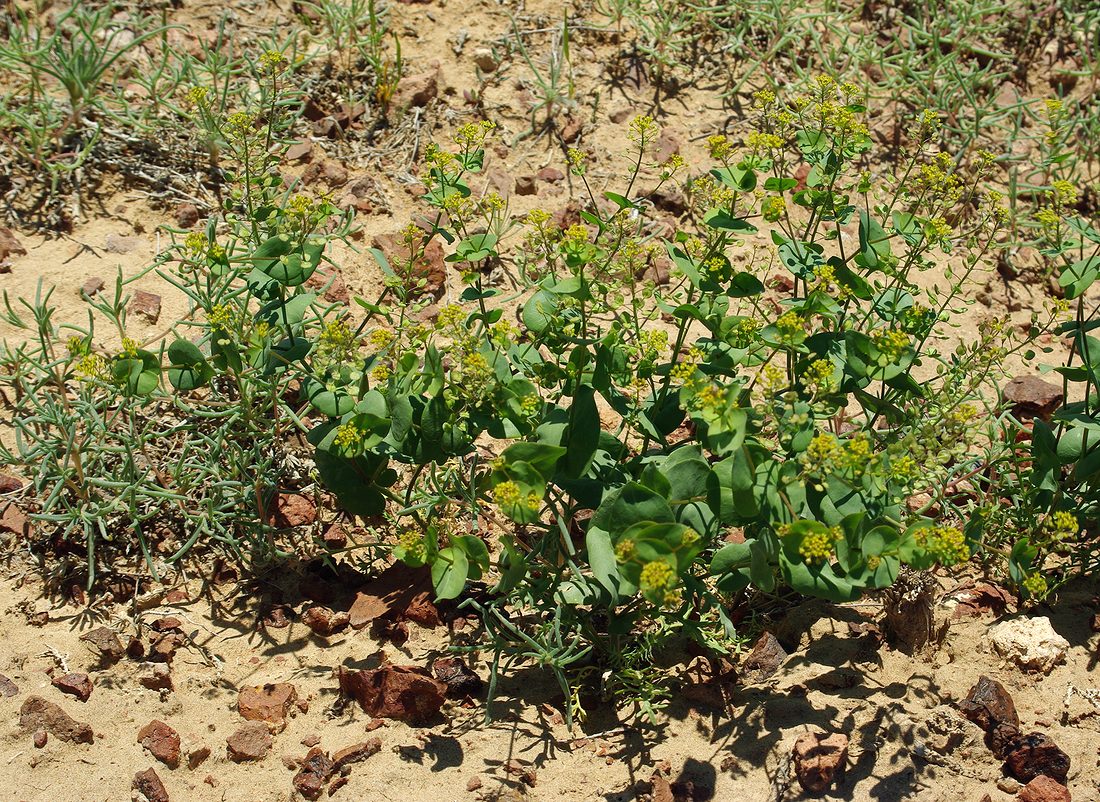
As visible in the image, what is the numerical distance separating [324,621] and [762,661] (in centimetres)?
135

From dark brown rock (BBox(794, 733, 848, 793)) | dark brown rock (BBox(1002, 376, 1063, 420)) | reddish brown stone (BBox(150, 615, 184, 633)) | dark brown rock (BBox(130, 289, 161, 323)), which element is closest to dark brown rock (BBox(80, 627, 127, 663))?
reddish brown stone (BBox(150, 615, 184, 633))

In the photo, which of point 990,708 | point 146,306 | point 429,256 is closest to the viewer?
point 990,708

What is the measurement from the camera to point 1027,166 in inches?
212

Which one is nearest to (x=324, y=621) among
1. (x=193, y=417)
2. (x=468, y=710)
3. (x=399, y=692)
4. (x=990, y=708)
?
(x=399, y=692)

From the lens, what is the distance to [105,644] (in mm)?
3309

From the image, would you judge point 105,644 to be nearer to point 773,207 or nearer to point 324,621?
point 324,621

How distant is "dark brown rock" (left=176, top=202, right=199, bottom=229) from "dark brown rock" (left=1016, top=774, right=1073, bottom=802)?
365cm

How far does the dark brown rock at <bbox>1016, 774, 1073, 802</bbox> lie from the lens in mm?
2992

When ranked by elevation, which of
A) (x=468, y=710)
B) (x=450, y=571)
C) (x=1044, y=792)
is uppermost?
(x=450, y=571)

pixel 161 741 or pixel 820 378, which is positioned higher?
pixel 820 378

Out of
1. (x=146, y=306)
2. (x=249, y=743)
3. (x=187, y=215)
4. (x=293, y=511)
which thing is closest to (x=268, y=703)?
(x=249, y=743)

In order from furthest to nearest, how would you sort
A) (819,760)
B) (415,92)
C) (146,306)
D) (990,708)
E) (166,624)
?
(415,92), (146,306), (166,624), (990,708), (819,760)

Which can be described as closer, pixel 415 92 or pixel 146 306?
pixel 146 306

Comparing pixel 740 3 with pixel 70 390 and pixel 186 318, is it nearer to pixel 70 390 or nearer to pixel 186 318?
pixel 186 318
